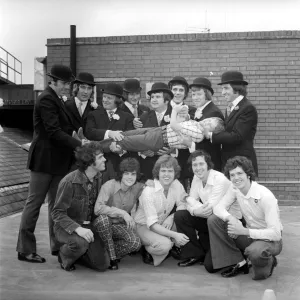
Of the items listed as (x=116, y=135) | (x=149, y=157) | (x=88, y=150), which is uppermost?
(x=116, y=135)

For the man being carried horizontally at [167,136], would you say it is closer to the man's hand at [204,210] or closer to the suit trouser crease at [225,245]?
the man's hand at [204,210]

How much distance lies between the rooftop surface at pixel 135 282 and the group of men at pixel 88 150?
0.17 metres

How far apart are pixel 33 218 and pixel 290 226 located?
4.08 m

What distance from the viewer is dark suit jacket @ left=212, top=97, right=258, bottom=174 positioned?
4676mm

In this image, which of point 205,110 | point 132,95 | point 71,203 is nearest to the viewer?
point 71,203

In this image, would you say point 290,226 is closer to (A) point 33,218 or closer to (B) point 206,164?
(B) point 206,164

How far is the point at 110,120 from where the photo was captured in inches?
201

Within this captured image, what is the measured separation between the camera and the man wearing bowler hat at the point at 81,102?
508 cm

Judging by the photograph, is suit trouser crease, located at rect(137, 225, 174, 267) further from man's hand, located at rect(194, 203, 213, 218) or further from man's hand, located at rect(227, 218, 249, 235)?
man's hand, located at rect(227, 218, 249, 235)

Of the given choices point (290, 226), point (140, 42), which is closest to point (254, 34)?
point (140, 42)

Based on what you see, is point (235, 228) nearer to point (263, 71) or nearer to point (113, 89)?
point (113, 89)

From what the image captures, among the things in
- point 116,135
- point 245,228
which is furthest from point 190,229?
point 116,135

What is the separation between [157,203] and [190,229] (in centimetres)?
41

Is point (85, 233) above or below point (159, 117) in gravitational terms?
below
